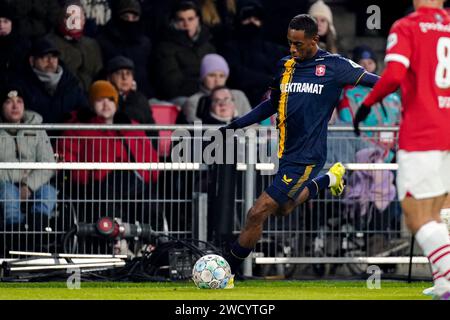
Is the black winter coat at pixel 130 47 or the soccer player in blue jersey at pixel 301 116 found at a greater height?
the black winter coat at pixel 130 47

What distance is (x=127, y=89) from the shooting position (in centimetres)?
1747

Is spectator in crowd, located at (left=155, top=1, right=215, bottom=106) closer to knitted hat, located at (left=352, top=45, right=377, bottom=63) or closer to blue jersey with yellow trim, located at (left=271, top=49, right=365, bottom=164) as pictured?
knitted hat, located at (left=352, top=45, right=377, bottom=63)

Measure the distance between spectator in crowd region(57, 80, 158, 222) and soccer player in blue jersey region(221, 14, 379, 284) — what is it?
204 centimetres

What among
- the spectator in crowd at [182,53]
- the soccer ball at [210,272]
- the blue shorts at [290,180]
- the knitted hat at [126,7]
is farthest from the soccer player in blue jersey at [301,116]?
the knitted hat at [126,7]

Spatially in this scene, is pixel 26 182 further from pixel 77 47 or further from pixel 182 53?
pixel 182 53

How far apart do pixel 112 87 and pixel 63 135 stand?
1.19 m

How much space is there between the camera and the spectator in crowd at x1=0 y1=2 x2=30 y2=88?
56.6ft

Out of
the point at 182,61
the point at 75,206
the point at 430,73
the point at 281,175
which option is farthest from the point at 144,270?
the point at 430,73

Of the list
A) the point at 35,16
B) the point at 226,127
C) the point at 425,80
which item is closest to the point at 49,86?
the point at 35,16

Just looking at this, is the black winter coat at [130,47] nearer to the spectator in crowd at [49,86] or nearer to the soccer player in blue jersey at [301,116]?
the spectator in crowd at [49,86]

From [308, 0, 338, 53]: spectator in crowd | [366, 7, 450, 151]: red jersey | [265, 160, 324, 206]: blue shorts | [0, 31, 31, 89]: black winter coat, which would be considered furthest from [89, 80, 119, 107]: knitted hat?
[366, 7, 450, 151]: red jersey

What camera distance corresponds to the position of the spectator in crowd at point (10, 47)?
17.2 meters

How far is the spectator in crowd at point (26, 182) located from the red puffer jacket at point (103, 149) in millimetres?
228

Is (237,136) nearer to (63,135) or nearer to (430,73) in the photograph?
(63,135)
